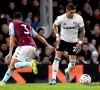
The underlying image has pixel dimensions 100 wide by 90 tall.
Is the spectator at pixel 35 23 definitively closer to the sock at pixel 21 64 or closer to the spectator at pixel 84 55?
the spectator at pixel 84 55

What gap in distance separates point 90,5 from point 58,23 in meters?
8.73

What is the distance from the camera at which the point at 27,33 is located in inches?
586

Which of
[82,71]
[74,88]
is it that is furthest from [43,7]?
[74,88]

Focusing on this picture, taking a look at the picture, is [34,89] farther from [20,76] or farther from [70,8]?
[20,76]

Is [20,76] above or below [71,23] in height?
below

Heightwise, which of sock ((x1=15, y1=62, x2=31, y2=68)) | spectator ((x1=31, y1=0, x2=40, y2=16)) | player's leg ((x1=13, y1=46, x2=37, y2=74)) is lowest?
sock ((x1=15, y1=62, x2=31, y2=68))

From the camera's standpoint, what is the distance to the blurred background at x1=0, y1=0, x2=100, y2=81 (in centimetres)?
2016

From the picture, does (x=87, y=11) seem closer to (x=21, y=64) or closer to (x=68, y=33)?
(x=68, y=33)

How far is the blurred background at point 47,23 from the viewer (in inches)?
794

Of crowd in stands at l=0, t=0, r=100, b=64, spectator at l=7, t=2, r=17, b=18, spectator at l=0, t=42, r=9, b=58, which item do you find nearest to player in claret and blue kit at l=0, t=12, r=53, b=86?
crowd in stands at l=0, t=0, r=100, b=64

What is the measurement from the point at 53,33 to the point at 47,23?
1.05 m

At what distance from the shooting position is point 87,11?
23.6 metres

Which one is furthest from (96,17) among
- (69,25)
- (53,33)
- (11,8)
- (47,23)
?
(69,25)

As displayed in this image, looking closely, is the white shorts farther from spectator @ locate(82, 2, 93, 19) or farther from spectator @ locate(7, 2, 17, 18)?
spectator @ locate(82, 2, 93, 19)
